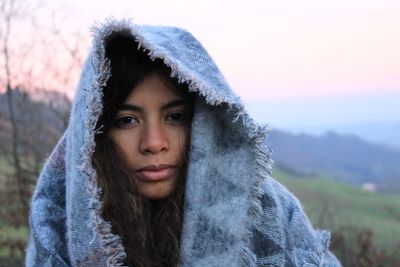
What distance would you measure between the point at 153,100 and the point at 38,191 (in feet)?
1.76

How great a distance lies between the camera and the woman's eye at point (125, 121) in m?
2.08

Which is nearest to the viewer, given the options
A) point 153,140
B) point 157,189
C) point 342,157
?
point 153,140

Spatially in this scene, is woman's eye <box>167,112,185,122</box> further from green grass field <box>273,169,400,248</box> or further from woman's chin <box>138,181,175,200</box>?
green grass field <box>273,169,400,248</box>

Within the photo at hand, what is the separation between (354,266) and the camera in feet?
21.3

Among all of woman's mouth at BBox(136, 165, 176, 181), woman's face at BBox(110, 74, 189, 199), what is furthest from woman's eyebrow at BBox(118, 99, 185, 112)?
woman's mouth at BBox(136, 165, 176, 181)

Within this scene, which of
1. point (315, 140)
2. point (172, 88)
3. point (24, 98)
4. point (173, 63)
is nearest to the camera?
point (173, 63)

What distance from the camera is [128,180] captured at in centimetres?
211

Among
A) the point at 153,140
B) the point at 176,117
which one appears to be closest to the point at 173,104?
the point at 176,117

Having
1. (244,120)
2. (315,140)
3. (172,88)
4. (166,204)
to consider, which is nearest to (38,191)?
(166,204)

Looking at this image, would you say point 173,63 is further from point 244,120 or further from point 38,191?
point 38,191

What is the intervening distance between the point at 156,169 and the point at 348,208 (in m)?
12.2

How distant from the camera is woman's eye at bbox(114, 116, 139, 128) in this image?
2084mm

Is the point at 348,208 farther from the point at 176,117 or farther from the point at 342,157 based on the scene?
the point at 342,157

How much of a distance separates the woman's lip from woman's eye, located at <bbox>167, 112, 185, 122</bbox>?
16 cm
